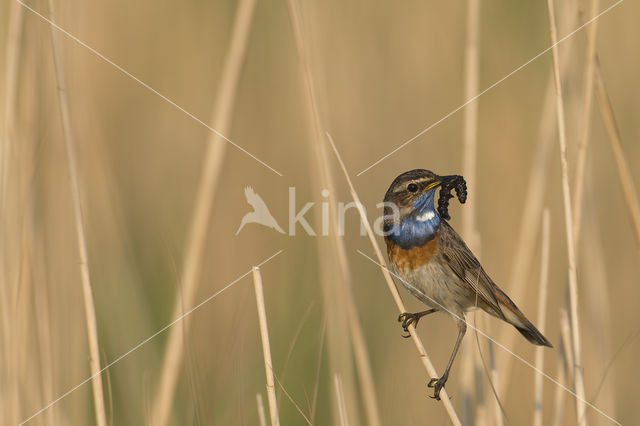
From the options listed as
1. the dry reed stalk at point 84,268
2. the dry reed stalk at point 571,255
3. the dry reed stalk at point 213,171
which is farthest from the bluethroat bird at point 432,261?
the dry reed stalk at point 84,268

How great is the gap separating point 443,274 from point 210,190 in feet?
3.54

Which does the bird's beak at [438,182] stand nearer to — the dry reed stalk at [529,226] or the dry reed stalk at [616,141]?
the dry reed stalk at [529,226]

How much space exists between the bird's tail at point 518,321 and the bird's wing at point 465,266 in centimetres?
5

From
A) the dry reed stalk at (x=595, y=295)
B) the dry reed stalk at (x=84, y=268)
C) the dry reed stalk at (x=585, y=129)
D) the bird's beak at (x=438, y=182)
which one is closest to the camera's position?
the dry reed stalk at (x=84, y=268)

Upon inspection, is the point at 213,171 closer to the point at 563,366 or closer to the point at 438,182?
the point at 438,182

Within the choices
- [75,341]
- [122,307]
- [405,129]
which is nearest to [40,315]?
[75,341]

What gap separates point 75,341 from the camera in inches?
124

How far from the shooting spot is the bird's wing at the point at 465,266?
118 inches

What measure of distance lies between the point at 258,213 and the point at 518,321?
81.7 inches

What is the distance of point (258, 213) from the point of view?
4.59 meters

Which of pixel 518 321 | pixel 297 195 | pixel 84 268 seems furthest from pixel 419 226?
pixel 297 195

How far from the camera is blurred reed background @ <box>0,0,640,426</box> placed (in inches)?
110

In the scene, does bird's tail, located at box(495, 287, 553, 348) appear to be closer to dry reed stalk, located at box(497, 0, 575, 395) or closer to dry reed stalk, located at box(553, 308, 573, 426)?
dry reed stalk, located at box(497, 0, 575, 395)

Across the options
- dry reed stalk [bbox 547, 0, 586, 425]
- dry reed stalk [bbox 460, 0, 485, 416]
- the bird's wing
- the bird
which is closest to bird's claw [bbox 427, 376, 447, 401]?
dry reed stalk [bbox 460, 0, 485, 416]
